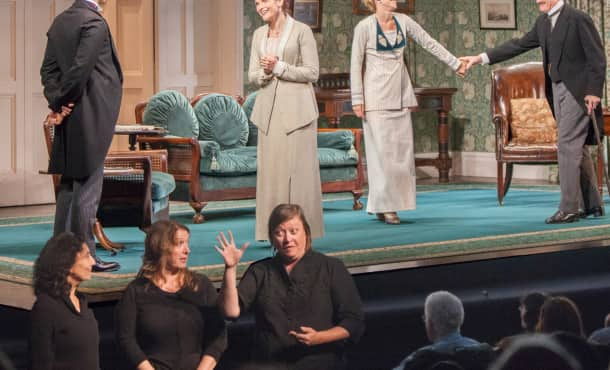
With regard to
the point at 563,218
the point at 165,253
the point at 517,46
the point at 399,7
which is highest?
the point at 399,7

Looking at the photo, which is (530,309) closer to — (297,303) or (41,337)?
(297,303)

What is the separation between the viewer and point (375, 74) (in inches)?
274

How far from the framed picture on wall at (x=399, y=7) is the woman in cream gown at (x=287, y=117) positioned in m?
4.92

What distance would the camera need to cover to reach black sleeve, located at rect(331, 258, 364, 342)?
3377mm

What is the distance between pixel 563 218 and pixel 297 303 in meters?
4.03

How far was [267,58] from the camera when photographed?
547cm

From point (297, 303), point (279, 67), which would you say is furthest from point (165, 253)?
point (279, 67)

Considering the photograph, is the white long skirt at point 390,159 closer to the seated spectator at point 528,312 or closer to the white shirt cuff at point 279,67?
the white shirt cuff at point 279,67

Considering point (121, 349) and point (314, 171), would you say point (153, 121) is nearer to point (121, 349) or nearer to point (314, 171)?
point (314, 171)

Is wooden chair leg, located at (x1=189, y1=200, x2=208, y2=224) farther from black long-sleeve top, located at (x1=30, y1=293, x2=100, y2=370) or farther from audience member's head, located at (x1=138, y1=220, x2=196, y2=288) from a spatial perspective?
black long-sleeve top, located at (x1=30, y1=293, x2=100, y2=370)

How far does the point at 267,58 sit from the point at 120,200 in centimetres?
118

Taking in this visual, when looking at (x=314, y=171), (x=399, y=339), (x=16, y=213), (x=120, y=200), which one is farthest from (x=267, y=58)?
(x=16, y=213)

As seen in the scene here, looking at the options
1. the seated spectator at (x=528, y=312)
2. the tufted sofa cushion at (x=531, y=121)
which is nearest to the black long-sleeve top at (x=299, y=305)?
A: the seated spectator at (x=528, y=312)

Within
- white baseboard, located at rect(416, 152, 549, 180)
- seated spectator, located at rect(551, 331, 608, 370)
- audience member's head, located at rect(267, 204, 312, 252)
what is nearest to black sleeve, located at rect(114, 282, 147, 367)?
audience member's head, located at rect(267, 204, 312, 252)
